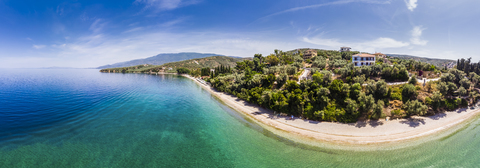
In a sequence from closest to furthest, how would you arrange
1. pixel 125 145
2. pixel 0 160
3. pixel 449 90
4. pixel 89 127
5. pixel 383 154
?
pixel 0 160, pixel 383 154, pixel 125 145, pixel 89 127, pixel 449 90

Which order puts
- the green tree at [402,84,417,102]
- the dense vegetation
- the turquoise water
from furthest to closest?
the green tree at [402,84,417,102]
the dense vegetation
the turquoise water

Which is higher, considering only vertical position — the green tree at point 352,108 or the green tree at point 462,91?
the green tree at point 462,91

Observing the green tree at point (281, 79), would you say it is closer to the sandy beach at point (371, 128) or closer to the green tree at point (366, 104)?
the sandy beach at point (371, 128)

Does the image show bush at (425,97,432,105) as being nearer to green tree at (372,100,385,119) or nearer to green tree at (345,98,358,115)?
green tree at (372,100,385,119)

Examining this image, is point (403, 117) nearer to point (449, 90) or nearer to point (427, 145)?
point (427, 145)

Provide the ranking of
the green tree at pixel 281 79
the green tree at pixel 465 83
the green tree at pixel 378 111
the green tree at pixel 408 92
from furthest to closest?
1. the green tree at pixel 281 79
2. the green tree at pixel 465 83
3. the green tree at pixel 408 92
4. the green tree at pixel 378 111

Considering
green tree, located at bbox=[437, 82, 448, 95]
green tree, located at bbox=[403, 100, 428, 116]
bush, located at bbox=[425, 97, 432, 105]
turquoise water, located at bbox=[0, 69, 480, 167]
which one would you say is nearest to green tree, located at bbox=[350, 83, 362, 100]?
green tree, located at bbox=[403, 100, 428, 116]

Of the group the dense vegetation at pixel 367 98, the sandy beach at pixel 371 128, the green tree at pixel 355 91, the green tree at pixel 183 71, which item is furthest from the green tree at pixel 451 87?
the green tree at pixel 183 71

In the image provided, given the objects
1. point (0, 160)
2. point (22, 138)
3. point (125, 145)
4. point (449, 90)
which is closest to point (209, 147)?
point (125, 145)
